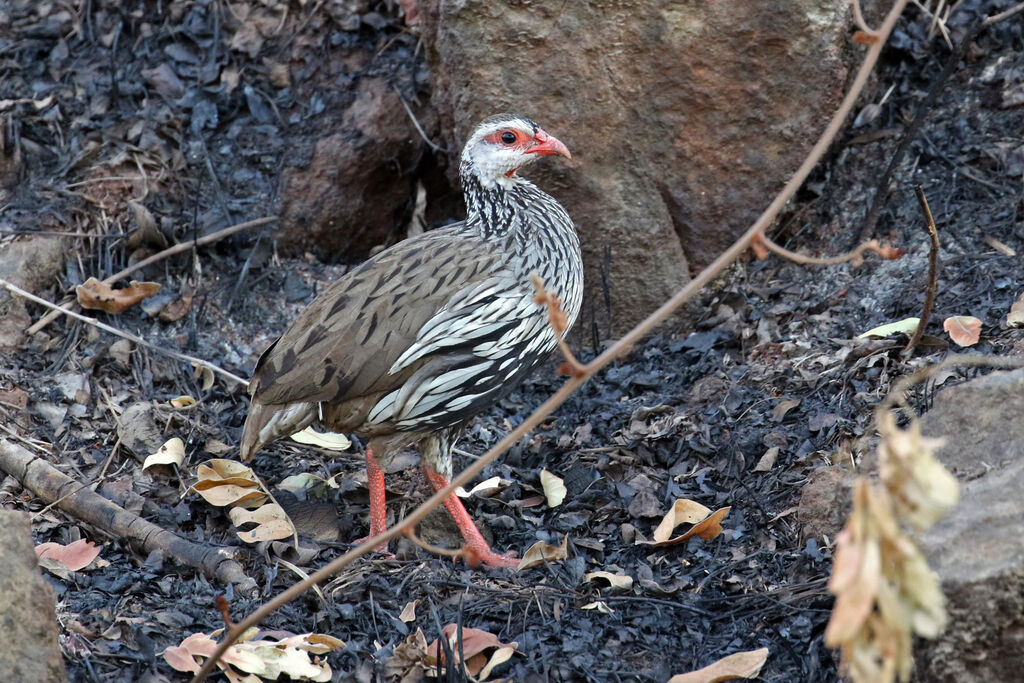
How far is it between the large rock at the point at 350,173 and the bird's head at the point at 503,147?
1.78 meters

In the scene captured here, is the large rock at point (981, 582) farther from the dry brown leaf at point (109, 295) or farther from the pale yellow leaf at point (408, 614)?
the dry brown leaf at point (109, 295)

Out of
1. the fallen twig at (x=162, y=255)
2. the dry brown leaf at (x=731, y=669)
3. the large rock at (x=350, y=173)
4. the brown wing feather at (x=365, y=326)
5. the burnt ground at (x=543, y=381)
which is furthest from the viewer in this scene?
the large rock at (x=350, y=173)

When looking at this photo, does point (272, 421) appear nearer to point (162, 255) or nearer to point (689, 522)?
point (689, 522)

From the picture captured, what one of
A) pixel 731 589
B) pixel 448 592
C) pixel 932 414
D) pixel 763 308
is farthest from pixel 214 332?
pixel 932 414

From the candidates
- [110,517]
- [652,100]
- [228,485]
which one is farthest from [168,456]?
[652,100]

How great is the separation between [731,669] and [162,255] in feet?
14.1

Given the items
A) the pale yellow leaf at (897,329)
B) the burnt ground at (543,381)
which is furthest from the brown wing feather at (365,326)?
the pale yellow leaf at (897,329)

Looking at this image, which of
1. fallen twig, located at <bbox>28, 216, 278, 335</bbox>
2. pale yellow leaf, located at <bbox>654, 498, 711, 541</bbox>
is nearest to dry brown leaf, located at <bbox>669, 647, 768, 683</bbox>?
pale yellow leaf, located at <bbox>654, 498, 711, 541</bbox>

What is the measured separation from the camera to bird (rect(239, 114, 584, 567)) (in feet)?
15.3

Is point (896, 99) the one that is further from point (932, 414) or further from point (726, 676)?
point (726, 676)

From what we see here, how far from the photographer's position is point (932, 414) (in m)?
3.75

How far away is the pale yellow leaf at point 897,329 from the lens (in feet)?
16.9

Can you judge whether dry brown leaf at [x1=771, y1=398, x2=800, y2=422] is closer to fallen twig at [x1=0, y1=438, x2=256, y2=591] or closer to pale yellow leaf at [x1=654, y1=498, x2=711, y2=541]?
pale yellow leaf at [x1=654, y1=498, x2=711, y2=541]

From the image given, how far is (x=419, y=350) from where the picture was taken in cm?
464
